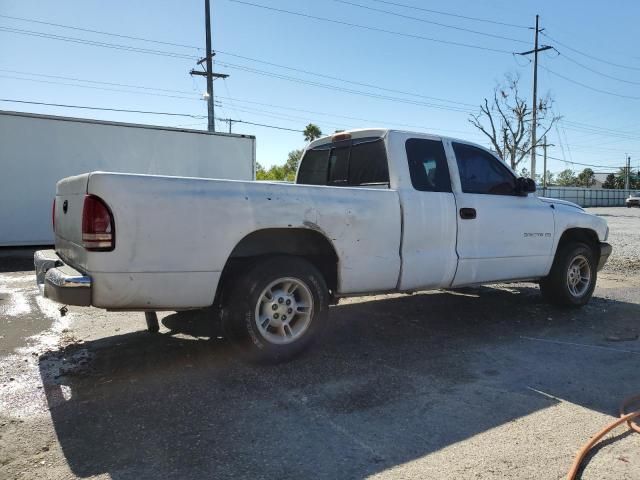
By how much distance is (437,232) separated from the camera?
16.4 feet

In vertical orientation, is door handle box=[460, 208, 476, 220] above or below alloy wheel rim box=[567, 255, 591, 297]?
above

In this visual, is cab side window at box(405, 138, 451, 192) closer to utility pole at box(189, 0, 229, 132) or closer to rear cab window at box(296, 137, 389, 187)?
rear cab window at box(296, 137, 389, 187)

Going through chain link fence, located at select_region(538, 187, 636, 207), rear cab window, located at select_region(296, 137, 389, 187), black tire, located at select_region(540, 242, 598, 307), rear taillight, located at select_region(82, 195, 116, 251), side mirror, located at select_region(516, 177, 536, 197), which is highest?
chain link fence, located at select_region(538, 187, 636, 207)

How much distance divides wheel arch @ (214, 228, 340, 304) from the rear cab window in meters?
0.98

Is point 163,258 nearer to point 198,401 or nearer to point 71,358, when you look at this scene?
point 198,401

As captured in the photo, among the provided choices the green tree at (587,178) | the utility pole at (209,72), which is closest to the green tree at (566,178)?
the green tree at (587,178)

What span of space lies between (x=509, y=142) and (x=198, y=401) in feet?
129

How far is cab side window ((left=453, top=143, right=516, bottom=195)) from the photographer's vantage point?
5.46 meters

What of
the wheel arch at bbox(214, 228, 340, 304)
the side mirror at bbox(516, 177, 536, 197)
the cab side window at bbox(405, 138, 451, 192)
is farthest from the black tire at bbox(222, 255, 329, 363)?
the side mirror at bbox(516, 177, 536, 197)

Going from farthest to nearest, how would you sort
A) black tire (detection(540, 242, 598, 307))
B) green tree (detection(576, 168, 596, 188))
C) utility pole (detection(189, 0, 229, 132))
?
green tree (detection(576, 168, 596, 188)), utility pole (detection(189, 0, 229, 132)), black tire (detection(540, 242, 598, 307))

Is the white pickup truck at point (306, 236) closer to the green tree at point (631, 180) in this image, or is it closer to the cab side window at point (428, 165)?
the cab side window at point (428, 165)

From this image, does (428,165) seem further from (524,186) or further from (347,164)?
(524,186)

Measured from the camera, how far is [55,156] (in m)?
11.3

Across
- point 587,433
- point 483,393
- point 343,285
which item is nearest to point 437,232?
point 343,285
